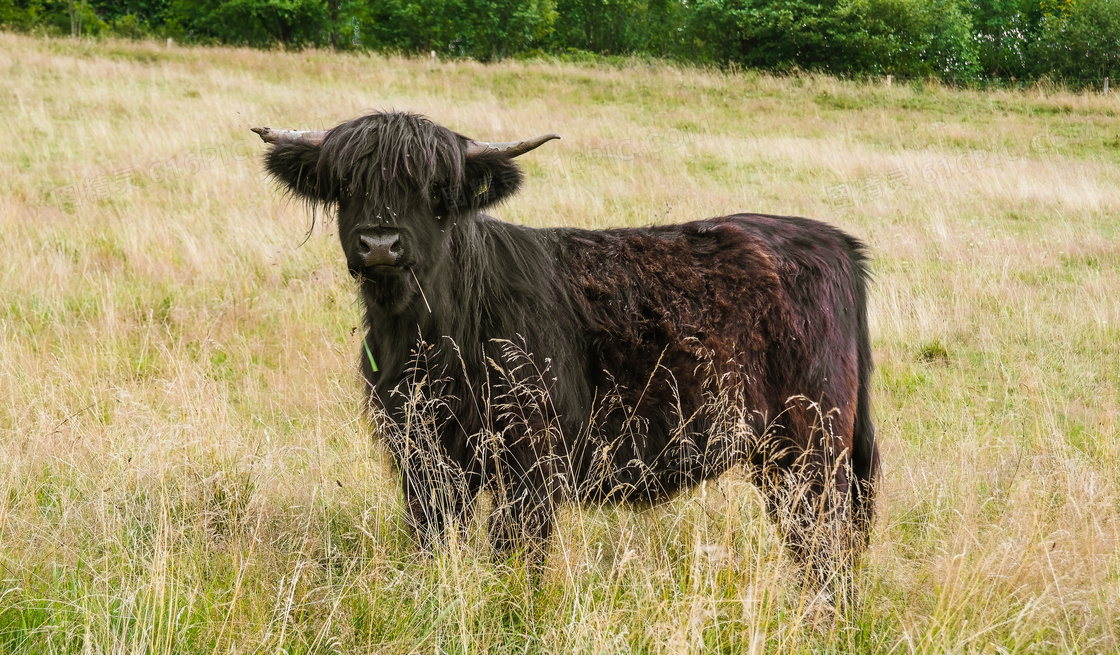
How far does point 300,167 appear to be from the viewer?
12.3 feet

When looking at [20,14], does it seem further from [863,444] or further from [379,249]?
[863,444]

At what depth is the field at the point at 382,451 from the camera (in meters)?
2.95

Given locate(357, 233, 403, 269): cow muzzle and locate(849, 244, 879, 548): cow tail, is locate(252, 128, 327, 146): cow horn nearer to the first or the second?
locate(357, 233, 403, 269): cow muzzle

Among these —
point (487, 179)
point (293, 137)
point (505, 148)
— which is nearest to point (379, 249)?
point (487, 179)

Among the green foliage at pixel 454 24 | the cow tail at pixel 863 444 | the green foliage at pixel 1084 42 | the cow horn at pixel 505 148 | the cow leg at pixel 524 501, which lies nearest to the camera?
the cow leg at pixel 524 501

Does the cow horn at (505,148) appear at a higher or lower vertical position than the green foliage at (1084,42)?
lower

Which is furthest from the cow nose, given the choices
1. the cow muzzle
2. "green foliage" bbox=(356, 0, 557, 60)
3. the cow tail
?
"green foliage" bbox=(356, 0, 557, 60)

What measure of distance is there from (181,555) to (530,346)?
1.52m

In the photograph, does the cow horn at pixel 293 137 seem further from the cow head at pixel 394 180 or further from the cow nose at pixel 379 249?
the cow nose at pixel 379 249

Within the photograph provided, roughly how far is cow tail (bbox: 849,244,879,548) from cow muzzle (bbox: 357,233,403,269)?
83.7 inches

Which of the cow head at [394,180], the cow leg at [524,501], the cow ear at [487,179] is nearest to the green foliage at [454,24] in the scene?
the cow head at [394,180]

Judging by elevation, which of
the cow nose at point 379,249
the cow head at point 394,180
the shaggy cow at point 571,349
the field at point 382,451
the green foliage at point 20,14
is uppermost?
the green foliage at point 20,14

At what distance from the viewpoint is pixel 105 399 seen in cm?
498

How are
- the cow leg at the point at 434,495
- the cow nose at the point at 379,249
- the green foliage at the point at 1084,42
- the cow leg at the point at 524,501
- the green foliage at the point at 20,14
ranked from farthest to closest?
the green foliage at the point at 20,14 → the green foliage at the point at 1084,42 → the cow leg at the point at 524,501 → the cow leg at the point at 434,495 → the cow nose at the point at 379,249
